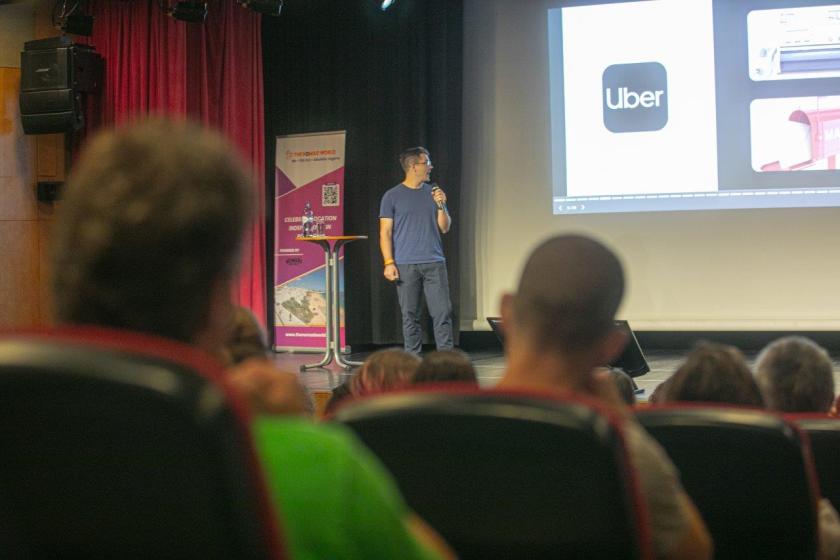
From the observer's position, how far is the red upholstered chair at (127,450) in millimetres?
562

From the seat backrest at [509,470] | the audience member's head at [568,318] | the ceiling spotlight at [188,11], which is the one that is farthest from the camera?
the ceiling spotlight at [188,11]

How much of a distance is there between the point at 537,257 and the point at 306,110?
6.84 metres

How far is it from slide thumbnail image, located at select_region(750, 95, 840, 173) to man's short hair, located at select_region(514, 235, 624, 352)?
18.5 ft

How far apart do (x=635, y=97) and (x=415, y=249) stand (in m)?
1.79

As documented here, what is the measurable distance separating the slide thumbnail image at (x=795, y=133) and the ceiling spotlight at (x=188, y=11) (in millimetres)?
3746

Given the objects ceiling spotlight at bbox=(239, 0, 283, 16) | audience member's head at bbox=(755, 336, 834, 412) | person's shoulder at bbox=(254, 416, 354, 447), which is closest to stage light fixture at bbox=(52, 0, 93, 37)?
ceiling spotlight at bbox=(239, 0, 283, 16)

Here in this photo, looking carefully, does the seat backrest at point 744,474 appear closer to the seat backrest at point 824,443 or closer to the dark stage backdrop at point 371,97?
the seat backrest at point 824,443

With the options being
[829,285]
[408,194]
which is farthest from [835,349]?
[408,194]

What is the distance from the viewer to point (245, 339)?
1.68m

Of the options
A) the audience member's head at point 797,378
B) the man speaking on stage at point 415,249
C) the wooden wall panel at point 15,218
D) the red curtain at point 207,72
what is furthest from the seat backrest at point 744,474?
the wooden wall panel at point 15,218

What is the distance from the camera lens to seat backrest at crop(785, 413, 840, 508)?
1.52 metres

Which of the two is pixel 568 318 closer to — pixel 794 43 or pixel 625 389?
pixel 625 389

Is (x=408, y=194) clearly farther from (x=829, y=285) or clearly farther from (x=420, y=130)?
(x=829, y=285)

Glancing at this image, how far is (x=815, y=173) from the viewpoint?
20.8 feet
